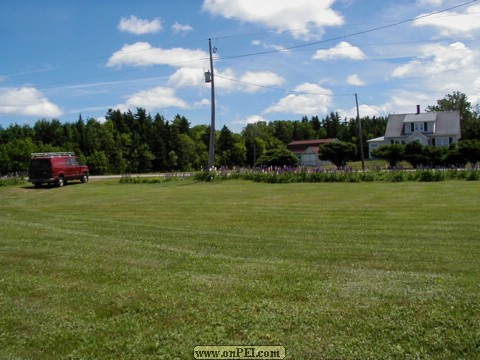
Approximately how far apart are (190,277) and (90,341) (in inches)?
76.7

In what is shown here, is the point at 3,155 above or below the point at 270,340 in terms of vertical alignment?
above

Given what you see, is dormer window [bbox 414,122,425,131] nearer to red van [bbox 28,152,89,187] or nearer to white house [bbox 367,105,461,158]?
white house [bbox 367,105,461,158]

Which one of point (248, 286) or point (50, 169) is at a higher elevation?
point (50, 169)

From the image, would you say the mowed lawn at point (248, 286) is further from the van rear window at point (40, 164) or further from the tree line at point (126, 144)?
the tree line at point (126, 144)

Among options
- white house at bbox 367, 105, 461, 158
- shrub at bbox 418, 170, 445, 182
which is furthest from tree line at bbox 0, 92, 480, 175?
shrub at bbox 418, 170, 445, 182

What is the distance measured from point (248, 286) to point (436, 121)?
66.1 metres

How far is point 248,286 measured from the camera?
5582mm

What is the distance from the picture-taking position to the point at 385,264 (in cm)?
652

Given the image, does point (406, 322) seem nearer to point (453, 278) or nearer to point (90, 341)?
point (453, 278)

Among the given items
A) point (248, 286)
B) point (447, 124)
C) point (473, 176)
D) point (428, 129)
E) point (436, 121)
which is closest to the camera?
point (248, 286)

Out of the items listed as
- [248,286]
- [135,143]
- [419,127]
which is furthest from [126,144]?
[248,286]

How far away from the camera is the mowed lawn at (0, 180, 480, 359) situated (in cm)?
414

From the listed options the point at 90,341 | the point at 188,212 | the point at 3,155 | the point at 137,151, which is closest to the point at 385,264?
the point at 90,341

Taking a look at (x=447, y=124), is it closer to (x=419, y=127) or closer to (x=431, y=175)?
(x=419, y=127)
